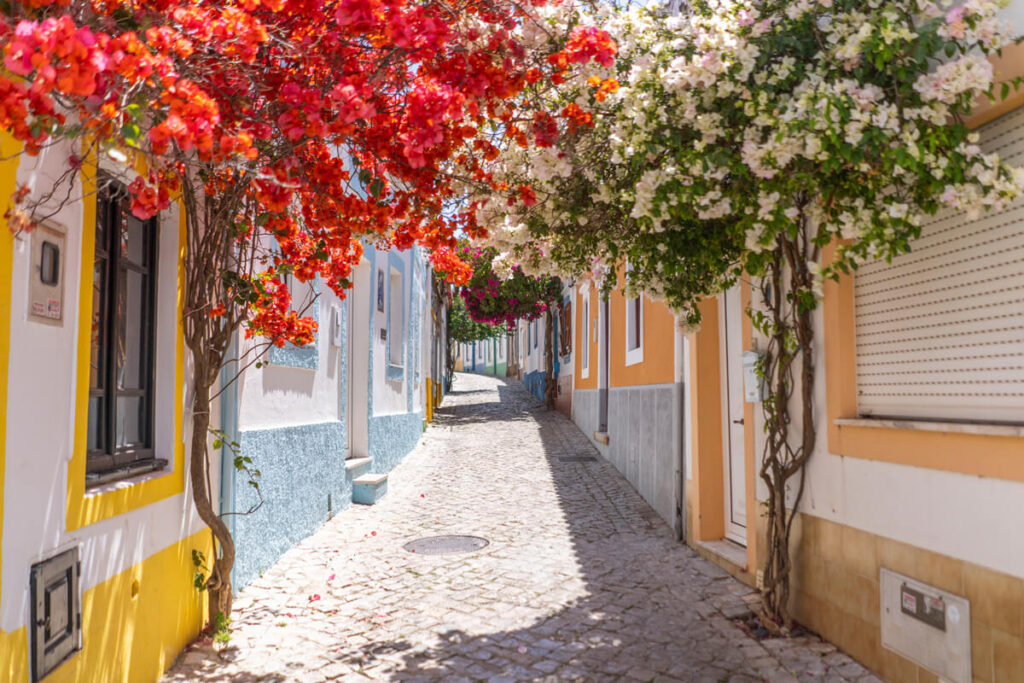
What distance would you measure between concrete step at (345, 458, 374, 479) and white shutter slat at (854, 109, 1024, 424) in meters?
5.65

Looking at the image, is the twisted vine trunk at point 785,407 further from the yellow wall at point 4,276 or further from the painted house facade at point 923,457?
the yellow wall at point 4,276

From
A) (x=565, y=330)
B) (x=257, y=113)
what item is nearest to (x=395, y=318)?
(x=565, y=330)

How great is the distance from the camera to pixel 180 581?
154 inches

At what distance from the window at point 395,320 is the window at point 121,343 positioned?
23.3ft

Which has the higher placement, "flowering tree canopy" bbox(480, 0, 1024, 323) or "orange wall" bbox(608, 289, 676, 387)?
"flowering tree canopy" bbox(480, 0, 1024, 323)

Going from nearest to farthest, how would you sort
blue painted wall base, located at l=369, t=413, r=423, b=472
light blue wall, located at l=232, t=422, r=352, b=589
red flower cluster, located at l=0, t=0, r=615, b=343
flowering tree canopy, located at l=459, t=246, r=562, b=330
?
red flower cluster, located at l=0, t=0, r=615, b=343
light blue wall, located at l=232, t=422, r=352, b=589
blue painted wall base, located at l=369, t=413, r=423, b=472
flowering tree canopy, located at l=459, t=246, r=562, b=330

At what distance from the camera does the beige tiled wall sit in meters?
2.87

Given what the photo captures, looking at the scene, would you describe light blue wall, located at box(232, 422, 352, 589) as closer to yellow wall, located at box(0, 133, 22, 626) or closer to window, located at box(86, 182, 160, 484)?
window, located at box(86, 182, 160, 484)

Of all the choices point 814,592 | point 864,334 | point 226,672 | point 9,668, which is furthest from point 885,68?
point 226,672

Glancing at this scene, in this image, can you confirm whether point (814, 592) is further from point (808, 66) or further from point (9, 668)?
point (9, 668)

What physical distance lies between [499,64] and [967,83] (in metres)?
1.97

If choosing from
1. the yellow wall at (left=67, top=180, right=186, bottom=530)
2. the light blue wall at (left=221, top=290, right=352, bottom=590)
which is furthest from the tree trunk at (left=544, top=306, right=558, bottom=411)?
the yellow wall at (left=67, top=180, right=186, bottom=530)

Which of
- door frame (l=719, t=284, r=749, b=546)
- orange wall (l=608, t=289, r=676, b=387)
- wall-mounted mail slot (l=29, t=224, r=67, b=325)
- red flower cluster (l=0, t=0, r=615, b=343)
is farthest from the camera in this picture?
orange wall (l=608, t=289, r=676, b=387)

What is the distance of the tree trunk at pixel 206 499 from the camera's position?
402cm
